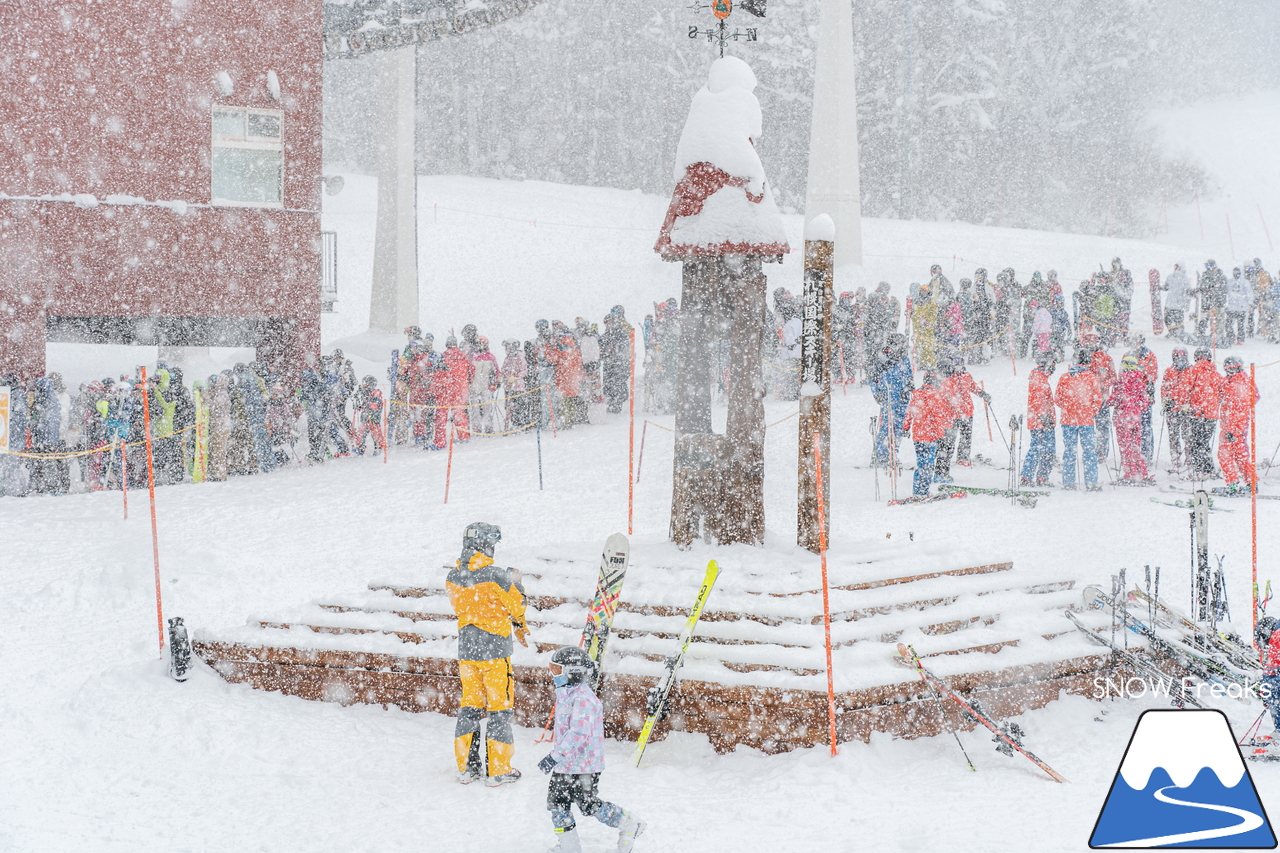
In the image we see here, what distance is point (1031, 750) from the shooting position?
6898 millimetres

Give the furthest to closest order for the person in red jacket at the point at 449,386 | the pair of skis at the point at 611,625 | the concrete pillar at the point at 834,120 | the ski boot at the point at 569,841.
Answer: the concrete pillar at the point at 834,120, the person in red jacket at the point at 449,386, the pair of skis at the point at 611,625, the ski boot at the point at 569,841

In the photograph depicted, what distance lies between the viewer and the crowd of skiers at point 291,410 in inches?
571

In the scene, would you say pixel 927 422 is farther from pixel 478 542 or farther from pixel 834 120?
pixel 834 120

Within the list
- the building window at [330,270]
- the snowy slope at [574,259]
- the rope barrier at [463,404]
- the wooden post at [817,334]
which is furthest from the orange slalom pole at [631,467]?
the snowy slope at [574,259]

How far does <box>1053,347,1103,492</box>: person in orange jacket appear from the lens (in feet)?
41.9

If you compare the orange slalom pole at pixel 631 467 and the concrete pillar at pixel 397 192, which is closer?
the orange slalom pole at pixel 631 467

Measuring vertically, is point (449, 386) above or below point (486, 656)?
above

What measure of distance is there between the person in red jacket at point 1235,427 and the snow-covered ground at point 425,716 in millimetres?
716

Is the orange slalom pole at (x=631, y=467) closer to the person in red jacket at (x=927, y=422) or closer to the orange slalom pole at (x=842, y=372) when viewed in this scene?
the person in red jacket at (x=927, y=422)

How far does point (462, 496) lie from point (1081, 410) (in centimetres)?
751

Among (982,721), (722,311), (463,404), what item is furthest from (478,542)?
(463,404)

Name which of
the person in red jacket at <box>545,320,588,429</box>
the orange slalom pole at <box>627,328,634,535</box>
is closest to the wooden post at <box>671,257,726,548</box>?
the orange slalom pole at <box>627,328,634,535</box>

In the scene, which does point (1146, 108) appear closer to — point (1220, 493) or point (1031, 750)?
point (1220, 493)

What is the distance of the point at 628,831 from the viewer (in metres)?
5.39
